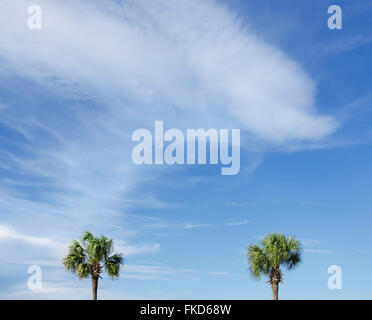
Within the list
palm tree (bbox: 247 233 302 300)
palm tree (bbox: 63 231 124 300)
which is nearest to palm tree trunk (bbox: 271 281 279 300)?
palm tree (bbox: 247 233 302 300)

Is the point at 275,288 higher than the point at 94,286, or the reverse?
the point at 94,286

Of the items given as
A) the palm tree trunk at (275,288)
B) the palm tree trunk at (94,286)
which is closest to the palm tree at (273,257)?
the palm tree trunk at (275,288)

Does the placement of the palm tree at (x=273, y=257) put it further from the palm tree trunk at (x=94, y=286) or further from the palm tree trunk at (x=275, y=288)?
the palm tree trunk at (x=94, y=286)

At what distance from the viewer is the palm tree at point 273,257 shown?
39531 millimetres

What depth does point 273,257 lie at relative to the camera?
1560 inches

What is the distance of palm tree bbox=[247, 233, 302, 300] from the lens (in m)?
39.5

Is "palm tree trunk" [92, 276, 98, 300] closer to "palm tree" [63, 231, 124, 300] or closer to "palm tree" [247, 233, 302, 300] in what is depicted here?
"palm tree" [63, 231, 124, 300]

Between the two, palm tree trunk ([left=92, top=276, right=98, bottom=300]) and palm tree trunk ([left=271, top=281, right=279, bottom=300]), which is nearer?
palm tree trunk ([left=92, top=276, right=98, bottom=300])

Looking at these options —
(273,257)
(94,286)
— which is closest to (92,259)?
(94,286)

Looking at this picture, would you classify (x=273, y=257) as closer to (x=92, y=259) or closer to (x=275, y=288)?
(x=275, y=288)
